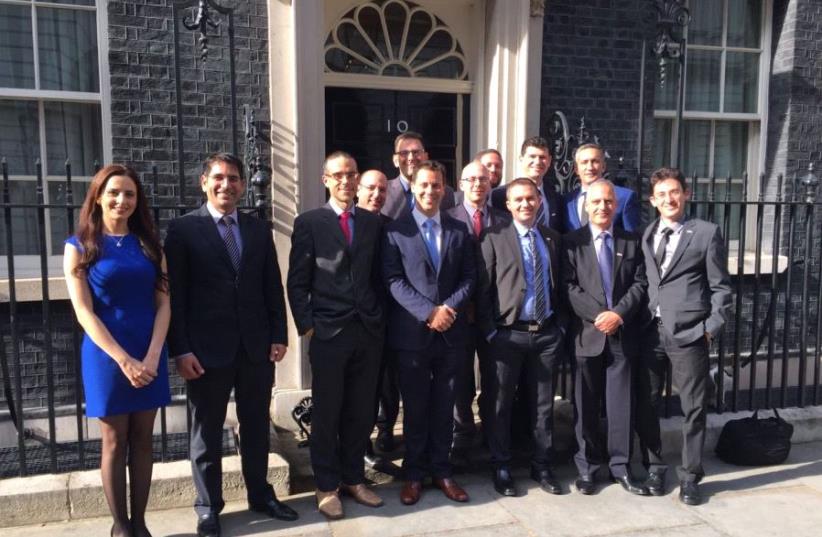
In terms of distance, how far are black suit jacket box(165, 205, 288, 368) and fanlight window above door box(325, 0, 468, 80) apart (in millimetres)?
2751

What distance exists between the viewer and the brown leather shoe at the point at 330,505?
3789mm

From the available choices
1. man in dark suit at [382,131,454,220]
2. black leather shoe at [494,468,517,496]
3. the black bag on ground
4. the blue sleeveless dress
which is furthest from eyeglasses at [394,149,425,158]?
the black bag on ground

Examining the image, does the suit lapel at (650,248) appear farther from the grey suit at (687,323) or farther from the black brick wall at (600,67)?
the black brick wall at (600,67)

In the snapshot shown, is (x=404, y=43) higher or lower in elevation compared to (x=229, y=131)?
higher

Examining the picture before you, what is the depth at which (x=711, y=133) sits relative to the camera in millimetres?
6887

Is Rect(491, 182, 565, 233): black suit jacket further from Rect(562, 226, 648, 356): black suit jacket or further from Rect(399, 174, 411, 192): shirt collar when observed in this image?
Rect(399, 174, 411, 192): shirt collar

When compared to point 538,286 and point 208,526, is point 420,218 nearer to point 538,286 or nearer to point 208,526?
point 538,286

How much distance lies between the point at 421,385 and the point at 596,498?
4.25ft

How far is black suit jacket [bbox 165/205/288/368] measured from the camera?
11.3 feet

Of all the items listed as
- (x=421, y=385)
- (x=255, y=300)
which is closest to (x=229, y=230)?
(x=255, y=300)

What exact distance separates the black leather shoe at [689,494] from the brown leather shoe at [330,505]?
2.03 meters

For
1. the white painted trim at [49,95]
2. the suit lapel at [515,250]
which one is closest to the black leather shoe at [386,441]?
the suit lapel at [515,250]

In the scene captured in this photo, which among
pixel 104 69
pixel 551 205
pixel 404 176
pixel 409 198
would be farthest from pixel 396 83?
pixel 104 69

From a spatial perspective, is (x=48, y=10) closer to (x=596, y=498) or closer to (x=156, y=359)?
(x=156, y=359)
